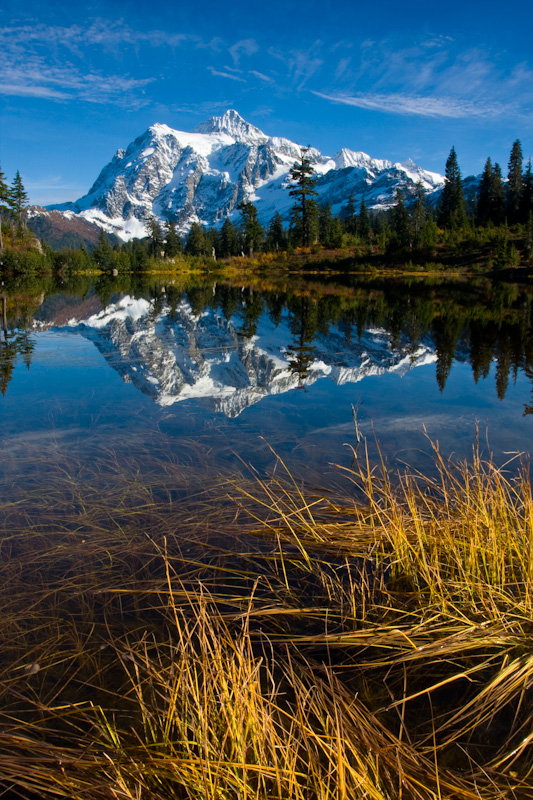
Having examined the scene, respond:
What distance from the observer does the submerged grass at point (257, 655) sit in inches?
58.9

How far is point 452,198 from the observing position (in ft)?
192

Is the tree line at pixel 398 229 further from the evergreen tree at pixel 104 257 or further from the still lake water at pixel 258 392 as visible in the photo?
the still lake water at pixel 258 392

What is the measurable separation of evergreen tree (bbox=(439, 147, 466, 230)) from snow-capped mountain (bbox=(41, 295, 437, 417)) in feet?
167

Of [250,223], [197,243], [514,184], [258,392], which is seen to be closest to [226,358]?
[258,392]

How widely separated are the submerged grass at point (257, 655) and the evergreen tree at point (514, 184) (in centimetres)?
6334

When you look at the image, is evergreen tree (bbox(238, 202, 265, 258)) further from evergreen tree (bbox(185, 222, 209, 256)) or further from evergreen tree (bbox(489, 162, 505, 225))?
evergreen tree (bbox(489, 162, 505, 225))

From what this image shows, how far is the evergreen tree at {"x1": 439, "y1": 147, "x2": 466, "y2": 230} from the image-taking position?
56031mm

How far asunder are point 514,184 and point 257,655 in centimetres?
7466

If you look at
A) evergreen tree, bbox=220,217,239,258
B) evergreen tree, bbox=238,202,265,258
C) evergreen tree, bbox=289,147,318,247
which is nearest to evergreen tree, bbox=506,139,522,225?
evergreen tree, bbox=289,147,318,247

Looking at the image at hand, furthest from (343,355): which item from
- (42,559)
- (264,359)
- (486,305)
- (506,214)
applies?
(506,214)

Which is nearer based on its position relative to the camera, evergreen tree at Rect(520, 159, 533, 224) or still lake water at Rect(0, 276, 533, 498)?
still lake water at Rect(0, 276, 533, 498)

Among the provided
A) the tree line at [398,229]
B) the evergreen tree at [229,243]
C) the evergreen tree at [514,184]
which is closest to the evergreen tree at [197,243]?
the tree line at [398,229]

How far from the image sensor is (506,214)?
57.0 m

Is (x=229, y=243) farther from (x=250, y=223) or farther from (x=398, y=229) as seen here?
(x=398, y=229)
